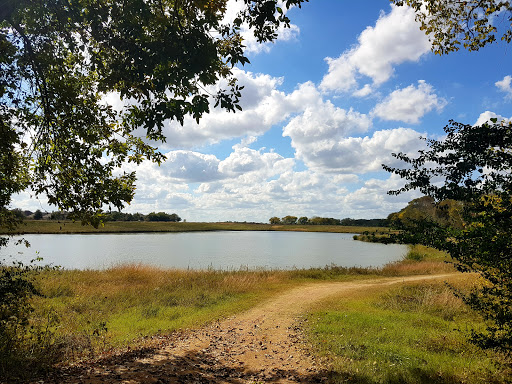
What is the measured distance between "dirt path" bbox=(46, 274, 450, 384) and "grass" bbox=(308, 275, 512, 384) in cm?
77

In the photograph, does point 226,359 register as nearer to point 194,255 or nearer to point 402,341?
point 402,341

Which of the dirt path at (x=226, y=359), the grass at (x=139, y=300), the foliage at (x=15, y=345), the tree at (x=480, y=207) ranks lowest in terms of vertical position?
the grass at (x=139, y=300)

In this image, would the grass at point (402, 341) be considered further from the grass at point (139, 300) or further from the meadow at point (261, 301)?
the grass at point (139, 300)

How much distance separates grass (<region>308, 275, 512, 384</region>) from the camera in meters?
7.09

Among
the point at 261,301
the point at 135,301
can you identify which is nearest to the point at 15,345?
the point at 135,301

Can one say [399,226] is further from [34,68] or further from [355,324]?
[34,68]

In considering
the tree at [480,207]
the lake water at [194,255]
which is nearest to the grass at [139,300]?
the lake water at [194,255]

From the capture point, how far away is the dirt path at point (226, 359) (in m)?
6.81

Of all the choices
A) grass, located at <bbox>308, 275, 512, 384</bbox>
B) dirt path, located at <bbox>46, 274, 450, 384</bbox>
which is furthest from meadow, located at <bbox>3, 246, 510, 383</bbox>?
dirt path, located at <bbox>46, 274, 450, 384</bbox>

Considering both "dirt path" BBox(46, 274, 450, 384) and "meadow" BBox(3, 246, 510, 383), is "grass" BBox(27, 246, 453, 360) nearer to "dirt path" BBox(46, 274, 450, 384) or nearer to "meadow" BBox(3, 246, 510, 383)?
"meadow" BBox(3, 246, 510, 383)

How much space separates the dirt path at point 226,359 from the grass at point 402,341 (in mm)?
771

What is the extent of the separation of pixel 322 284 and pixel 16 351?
1675cm

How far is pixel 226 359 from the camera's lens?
8656mm

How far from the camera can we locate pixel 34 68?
8156mm
